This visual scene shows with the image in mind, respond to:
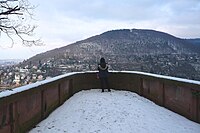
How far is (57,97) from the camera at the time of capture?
35.2 feet

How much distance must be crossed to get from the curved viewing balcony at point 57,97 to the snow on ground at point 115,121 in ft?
0.81

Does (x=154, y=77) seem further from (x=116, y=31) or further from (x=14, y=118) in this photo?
(x=116, y=31)

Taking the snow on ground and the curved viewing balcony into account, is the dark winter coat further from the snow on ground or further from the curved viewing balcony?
the snow on ground

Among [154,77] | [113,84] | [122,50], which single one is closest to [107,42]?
[122,50]

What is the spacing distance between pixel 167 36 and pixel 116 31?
1207 cm

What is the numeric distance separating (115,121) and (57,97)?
134 inches

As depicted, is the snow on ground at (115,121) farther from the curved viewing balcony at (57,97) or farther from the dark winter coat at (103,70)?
the dark winter coat at (103,70)

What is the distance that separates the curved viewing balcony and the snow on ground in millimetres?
247

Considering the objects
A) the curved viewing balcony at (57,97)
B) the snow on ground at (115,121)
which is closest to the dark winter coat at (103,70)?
the curved viewing balcony at (57,97)

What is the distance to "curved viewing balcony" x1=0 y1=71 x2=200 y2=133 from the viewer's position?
584cm

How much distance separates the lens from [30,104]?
7.18 meters

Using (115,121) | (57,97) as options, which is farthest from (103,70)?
(115,121)

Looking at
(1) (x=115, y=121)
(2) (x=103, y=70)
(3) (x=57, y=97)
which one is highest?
(2) (x=103, y=70)

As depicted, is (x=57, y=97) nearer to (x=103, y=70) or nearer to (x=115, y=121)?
(x=115, y=121)
